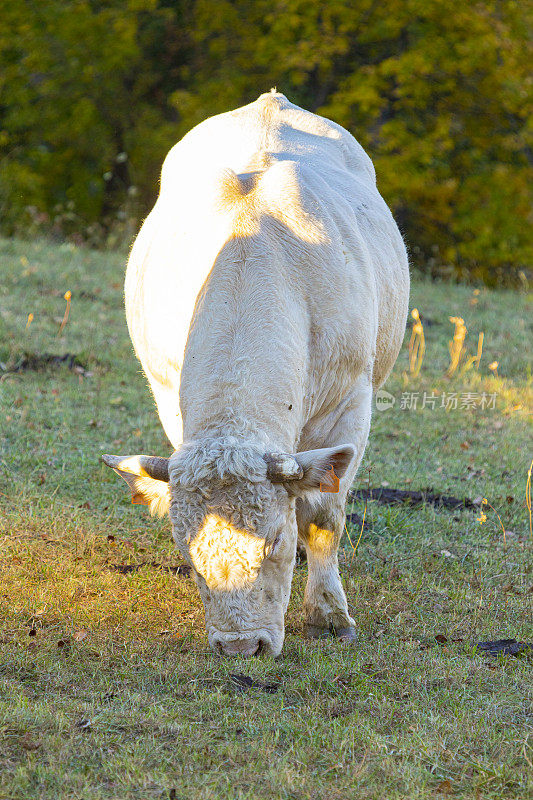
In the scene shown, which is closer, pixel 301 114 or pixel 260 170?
pixel 260 170

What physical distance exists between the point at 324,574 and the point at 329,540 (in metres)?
0.18

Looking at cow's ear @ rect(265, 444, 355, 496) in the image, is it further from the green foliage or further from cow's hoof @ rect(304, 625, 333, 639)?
the green foliage

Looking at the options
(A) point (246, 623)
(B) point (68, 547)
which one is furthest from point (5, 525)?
(A) point (246, 623)

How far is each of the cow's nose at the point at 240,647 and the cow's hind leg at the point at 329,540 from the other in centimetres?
77

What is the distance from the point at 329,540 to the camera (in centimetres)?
459

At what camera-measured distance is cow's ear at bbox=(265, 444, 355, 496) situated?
357 centimetres

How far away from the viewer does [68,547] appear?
5121mm

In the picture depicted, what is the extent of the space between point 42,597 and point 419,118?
16727 mm

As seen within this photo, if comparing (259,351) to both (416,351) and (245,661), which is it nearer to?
(245,661)

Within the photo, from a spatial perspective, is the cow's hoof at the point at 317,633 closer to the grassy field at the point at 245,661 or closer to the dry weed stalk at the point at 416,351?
the grassy field at the point at 245,661

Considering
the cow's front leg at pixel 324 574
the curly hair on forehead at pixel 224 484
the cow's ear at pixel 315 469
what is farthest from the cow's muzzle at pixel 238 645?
the cow's front leg at pixel 324 574

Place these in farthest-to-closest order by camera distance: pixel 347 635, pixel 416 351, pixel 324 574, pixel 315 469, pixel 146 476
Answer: pixel 416 351 < pixel 324 574 < pixel 347 635 < pixel 146 476 < pixel 315 469

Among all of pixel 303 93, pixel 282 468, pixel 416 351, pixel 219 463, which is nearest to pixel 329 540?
pixel 282 468

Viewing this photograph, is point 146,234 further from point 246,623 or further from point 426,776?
point 426,776
